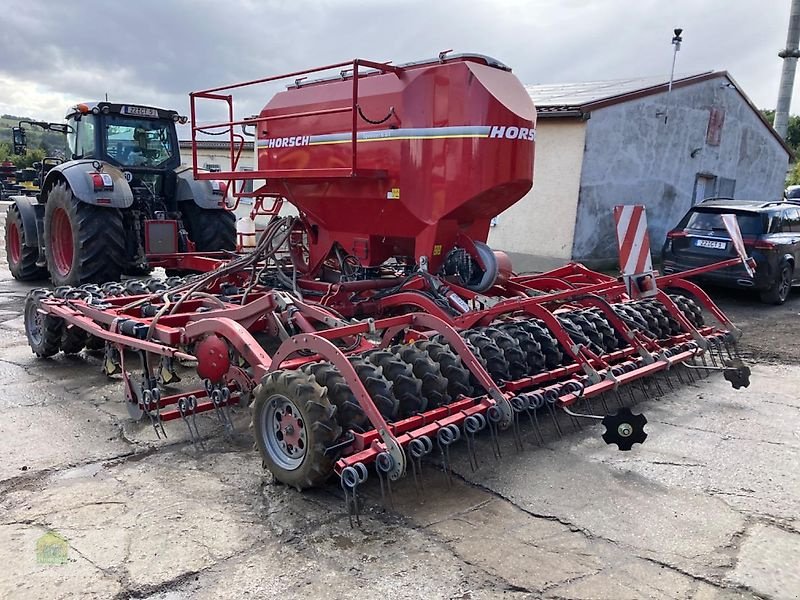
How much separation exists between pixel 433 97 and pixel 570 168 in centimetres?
766

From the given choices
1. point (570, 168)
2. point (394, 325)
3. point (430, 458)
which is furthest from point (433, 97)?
point (570, 168)

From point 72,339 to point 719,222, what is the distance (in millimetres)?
8578

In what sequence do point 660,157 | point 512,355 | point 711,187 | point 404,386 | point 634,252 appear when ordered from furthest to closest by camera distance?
point 711,187, point 660,157, point 634,252, point 512,355, point 404,386

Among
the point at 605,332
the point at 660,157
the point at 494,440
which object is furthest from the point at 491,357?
the point at 660,157

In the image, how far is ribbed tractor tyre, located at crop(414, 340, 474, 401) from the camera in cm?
392

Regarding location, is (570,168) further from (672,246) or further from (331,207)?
(331,207)

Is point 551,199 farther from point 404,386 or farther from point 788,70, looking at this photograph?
point 788,70

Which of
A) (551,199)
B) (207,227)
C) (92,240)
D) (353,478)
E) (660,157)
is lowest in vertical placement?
(353,478)

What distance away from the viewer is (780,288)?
965cm

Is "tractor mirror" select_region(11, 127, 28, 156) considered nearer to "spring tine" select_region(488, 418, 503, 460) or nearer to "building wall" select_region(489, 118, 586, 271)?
"building wall" select_region(489, 118, 586, 271)

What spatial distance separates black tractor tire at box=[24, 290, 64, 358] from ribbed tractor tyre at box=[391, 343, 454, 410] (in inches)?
138

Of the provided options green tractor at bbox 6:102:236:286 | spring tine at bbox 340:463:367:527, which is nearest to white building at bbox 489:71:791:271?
Answer: green tractor at bbox 6:102:236:286

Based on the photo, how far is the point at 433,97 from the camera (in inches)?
192
